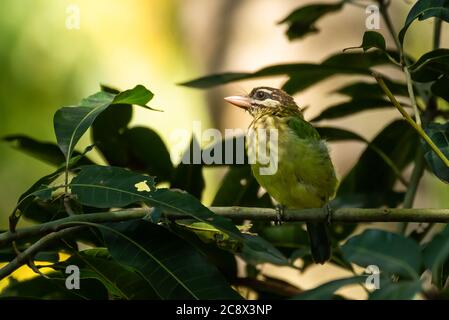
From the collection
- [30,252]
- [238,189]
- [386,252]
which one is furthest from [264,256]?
[386,252]

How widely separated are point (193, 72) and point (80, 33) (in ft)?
4.81

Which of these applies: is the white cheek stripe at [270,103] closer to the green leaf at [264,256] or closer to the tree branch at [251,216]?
the green leaf at [264,256]

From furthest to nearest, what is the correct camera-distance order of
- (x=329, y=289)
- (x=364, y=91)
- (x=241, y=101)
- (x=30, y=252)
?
(x=241, y=101) < (x=364, y=91) < (x=30, y=252) < (x=329, y=289)

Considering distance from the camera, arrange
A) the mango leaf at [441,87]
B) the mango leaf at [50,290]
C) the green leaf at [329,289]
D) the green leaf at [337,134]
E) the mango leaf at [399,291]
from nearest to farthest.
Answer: the mango leaf at [399,291] < the green leaf at [329,289] < the mango leaf at [50,290] < the mango leaf at [441,87] < the green leaf at [337,134]

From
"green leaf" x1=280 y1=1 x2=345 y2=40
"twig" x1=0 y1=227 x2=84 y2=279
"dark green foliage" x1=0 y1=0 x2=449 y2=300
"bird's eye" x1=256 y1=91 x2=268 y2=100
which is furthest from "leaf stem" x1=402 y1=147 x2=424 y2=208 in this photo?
"twig" x1=0 y1=227 x2=84 y2=279

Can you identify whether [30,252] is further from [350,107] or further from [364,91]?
[364,91]

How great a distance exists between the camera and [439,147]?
2537 mm

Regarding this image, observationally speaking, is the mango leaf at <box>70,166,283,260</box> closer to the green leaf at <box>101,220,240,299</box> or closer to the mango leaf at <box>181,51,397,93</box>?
the green leaf at <box>101,220,240,299</box>

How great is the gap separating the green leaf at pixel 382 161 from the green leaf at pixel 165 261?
56.9 inches

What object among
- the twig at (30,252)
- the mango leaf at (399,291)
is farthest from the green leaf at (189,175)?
the mango leaf at (399,291)

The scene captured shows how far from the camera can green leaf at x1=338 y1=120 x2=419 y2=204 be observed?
349cm

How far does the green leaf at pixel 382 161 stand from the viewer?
3.49 metres

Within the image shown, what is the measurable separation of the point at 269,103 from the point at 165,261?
6.35 ft

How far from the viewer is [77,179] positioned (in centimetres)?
230
